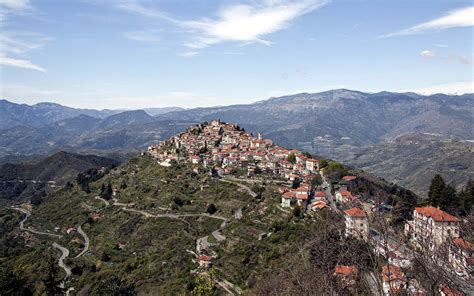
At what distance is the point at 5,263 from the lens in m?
55.5

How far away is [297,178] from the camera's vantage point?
198ft

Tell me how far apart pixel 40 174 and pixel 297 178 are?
131972 millimetres

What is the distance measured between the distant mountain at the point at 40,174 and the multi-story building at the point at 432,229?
130m

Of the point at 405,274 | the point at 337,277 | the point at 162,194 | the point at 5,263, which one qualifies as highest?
the point at 405,274

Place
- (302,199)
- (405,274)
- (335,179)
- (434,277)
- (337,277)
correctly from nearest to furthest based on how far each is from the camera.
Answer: (434,277), (405,274), (337,277), (302,199), (335,179)

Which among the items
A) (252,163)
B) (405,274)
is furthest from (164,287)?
(252,163)

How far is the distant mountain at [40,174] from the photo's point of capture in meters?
142

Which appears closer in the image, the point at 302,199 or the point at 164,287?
the point at 164,287

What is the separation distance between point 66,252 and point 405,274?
54.9 metres

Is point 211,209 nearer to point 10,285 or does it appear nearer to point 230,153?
point 10,285

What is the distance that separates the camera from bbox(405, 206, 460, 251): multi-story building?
1049 centimetres

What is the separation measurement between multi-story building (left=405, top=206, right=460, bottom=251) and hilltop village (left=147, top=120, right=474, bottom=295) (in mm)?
26

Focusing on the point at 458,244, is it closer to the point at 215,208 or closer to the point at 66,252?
the point at 215,208

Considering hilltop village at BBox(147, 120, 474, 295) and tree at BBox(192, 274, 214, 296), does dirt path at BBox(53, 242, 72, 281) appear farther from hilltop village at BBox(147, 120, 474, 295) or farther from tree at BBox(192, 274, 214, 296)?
tree at BBox(192, 274, 214, 296)
